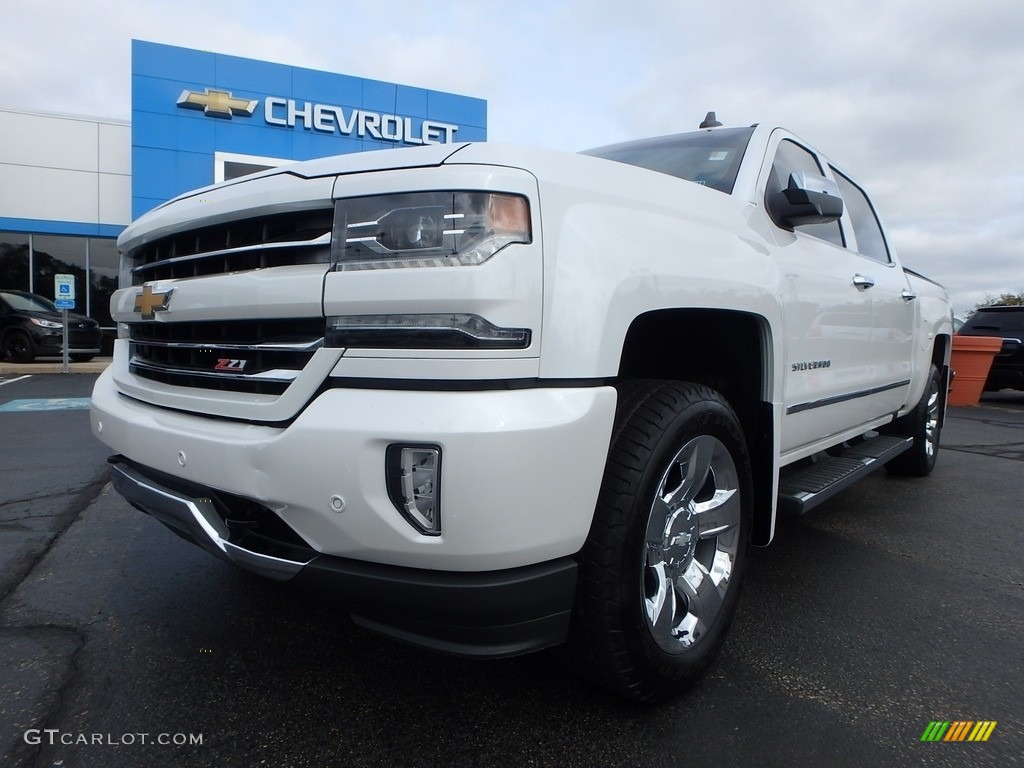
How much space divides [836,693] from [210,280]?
2184 mm

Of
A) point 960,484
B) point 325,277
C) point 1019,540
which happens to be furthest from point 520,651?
point 960,484

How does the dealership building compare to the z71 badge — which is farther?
the dealership building

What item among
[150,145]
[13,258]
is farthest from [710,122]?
[13,258]

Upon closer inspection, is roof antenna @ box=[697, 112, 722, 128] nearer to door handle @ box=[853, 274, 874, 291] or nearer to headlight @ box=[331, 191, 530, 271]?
door handle @ box=[853, 274, 874, 291]

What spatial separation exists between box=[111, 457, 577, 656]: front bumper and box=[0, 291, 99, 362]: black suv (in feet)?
46.6

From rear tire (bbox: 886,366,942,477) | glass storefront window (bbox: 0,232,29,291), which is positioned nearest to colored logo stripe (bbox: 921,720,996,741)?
rear tire (bbox: 886,366,942,477)

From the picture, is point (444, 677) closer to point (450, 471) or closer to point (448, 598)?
point (448, 598)

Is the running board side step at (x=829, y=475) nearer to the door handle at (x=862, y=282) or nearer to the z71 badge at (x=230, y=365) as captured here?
the door handle at (x=862, y=282)

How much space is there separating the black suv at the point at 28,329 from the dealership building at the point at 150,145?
295cm

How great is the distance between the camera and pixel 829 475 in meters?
3.18

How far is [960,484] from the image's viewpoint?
5074 millimetres

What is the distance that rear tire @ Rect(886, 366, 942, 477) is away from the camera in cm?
488

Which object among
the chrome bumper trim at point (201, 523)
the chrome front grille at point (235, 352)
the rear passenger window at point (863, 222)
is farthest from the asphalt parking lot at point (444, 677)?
the rear passenger window at point (863, 222)

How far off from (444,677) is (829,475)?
203 centimetres
